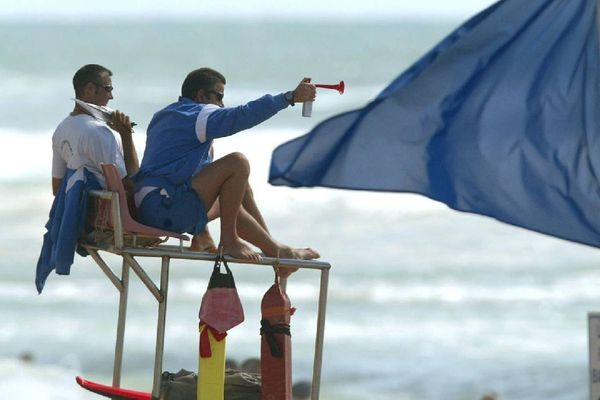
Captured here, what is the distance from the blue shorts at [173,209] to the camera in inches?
394

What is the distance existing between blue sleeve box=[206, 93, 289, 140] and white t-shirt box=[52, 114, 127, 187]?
0.72m

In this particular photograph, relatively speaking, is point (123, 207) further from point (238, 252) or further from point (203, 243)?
point (203, 243)

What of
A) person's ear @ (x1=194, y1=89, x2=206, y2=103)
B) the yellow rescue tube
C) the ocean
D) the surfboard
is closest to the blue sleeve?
person's ear @ (x1=194, y1=89, x2=206, y2=103)

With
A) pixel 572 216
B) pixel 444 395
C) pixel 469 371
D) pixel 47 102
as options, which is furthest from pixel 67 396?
pixel 47 102

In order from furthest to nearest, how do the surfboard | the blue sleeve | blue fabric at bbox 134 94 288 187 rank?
1. the surfboard
2. blue fabric at bbox 134 94 288 187
3. the blue sleeve

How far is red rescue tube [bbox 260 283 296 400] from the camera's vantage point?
1014cm

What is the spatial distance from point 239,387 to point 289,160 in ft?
5.15

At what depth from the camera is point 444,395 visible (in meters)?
25.8

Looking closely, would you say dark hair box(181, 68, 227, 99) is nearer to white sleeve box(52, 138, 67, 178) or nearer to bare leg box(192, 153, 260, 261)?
bare leg box(192, 153, 260, 261)

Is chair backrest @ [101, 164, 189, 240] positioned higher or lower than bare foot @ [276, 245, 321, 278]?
higher

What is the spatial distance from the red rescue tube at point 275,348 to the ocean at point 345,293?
12.8m

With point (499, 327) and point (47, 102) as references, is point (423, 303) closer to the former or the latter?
point (499, 327)

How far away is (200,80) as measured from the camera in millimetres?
10211

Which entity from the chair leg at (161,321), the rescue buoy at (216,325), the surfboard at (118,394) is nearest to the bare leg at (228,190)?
the rescue buoy at (216,325)
